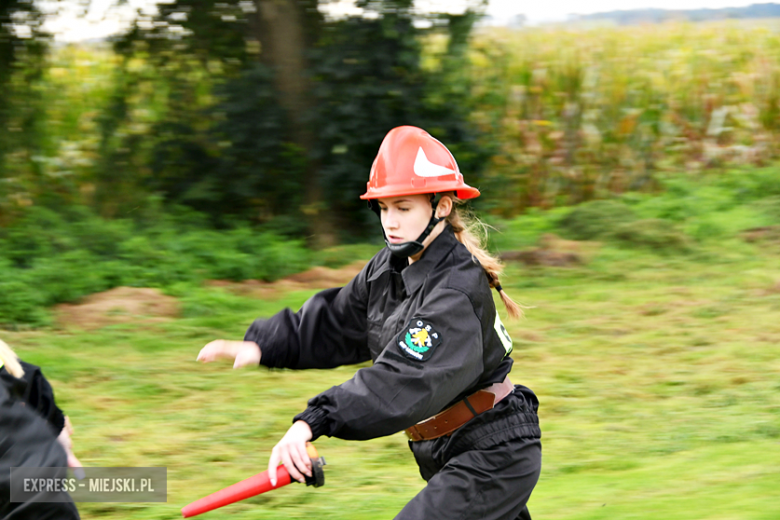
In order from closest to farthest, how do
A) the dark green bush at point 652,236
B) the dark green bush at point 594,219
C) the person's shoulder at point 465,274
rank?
the person's shoulder at point 465,274 < the dark green bush at point 652,236 < the dark green bush at point 594,219

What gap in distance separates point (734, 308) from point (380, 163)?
6114mm

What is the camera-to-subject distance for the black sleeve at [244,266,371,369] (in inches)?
134

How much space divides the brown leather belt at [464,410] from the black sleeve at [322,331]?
1.68ft

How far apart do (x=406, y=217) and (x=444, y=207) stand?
0.15m

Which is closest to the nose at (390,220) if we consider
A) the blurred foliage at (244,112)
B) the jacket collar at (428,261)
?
the jacket collar at (428,261)

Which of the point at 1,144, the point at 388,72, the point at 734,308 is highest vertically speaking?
the point at 388,72

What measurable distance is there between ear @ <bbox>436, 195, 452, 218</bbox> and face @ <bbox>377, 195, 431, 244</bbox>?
0.04 m

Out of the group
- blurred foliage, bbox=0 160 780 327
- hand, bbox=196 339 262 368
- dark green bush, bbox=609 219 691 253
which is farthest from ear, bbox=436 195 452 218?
dark green bush, bbox=609 219 691 253

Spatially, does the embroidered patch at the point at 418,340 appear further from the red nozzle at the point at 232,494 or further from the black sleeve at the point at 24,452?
the black sleeve at the point at 24,452

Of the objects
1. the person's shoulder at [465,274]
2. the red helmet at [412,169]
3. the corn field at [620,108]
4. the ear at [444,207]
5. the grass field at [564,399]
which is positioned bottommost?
the grass field at [564,399]

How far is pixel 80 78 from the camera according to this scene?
34.8ft

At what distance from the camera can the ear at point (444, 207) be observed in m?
3.15

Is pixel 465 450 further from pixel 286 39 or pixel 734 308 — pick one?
pixel 286 39

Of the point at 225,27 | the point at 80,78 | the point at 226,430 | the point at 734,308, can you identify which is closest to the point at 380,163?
the point at 226,430
